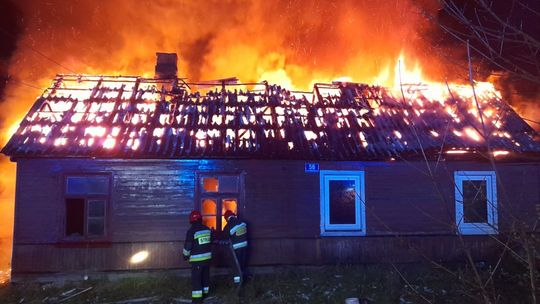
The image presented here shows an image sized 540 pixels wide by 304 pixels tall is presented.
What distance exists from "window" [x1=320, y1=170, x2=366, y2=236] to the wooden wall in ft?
0.61

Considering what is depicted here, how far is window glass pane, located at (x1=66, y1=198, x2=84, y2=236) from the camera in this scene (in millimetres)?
9617

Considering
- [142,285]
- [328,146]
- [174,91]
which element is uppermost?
[174,91]

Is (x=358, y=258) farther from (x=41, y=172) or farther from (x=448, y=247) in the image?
(x=41, y=172)

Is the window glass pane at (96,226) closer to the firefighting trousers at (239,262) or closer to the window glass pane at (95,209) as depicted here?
the window glass pane at (95,209)

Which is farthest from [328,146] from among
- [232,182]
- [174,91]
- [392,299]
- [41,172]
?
[41,172]

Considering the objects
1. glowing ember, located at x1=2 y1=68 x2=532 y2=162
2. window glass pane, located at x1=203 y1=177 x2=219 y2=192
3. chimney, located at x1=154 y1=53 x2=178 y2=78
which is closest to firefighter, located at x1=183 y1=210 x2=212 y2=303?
glowing ember, located at x1=2 y1=68 x2=532 y2=162

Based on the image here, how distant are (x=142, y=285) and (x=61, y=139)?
13.4ft

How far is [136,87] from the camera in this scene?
12.1 metres

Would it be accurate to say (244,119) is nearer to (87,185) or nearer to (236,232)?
(236,232)

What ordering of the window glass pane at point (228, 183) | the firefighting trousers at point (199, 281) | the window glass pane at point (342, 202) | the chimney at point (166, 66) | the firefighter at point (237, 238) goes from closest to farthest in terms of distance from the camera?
the firefighting trousers at point (199, 281)
the firefighter at point (237, 238)
the window glass pane at point (228, 183)
the window glass pane at point (342, 202)
the chimney at point (166, 66)


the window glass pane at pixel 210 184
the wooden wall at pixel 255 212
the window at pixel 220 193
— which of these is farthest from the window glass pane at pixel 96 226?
the window glass pane at pixel 210 184

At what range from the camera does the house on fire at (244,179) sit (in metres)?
9.50

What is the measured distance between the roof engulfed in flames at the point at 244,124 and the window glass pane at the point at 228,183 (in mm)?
714

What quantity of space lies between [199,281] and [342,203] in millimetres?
4312
